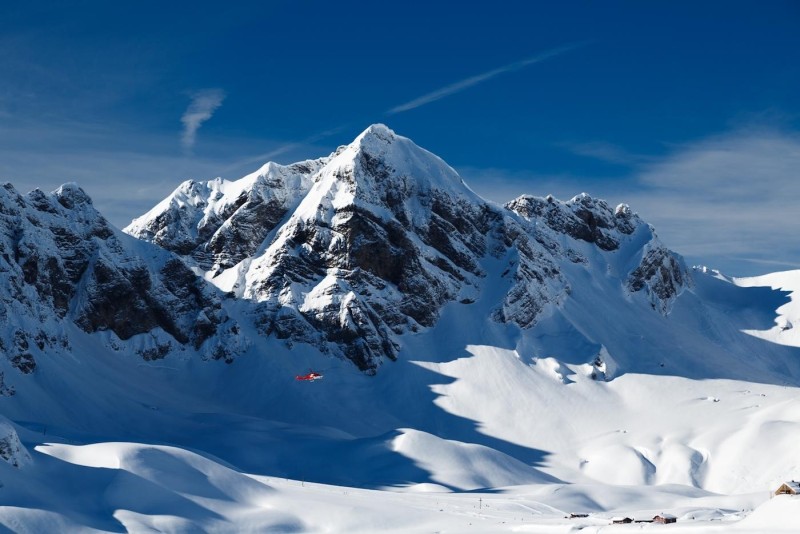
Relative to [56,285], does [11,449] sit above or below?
below

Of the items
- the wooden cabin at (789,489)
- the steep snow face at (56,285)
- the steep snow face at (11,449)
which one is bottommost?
the steep snow face at (11,449)

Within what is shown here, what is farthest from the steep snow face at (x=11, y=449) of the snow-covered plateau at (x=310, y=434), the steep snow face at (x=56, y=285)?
the steep snow face at (x=56, y=285)

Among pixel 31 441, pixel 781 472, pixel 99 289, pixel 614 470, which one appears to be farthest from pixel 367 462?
pixel 99 289

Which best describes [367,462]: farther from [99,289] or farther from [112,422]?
[99,289]

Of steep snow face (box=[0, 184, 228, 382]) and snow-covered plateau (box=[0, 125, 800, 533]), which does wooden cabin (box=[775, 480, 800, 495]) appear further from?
steep snow face (box=[0, 184, 228, 382])

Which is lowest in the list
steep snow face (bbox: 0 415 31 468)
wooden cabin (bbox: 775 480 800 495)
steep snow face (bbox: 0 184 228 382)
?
steep snow face (bbox: 0 415 31 468)

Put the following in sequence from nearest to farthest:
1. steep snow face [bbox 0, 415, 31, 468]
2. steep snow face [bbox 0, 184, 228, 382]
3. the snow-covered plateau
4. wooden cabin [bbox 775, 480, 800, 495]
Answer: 1. wooden cabin [bbox 775, 480, 800, 495]
2. the snow-covered plateau
3. steep snow face [bbox 0, 415, 31, 468]
4. steep snow face [bbox 0, 184, 228, 382]

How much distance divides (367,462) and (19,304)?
71.1m

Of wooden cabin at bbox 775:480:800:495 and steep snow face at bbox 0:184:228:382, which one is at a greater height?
steep snow face at bbox 0:184:228:382

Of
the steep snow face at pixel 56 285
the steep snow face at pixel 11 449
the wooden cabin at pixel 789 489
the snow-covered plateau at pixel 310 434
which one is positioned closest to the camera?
the wooden cabin at pixel 789 489

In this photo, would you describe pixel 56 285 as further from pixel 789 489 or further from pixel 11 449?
pixel 789 489

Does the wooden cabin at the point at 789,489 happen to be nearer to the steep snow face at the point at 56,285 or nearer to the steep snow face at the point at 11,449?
the steep snow face at the point at 11,449

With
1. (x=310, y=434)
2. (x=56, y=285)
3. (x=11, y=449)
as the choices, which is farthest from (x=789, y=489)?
(x=56, y=285)

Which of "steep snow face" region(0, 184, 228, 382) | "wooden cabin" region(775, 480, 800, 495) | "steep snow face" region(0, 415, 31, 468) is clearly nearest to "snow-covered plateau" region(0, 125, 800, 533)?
"steep snow face" region(0, 415, 31, 468)
